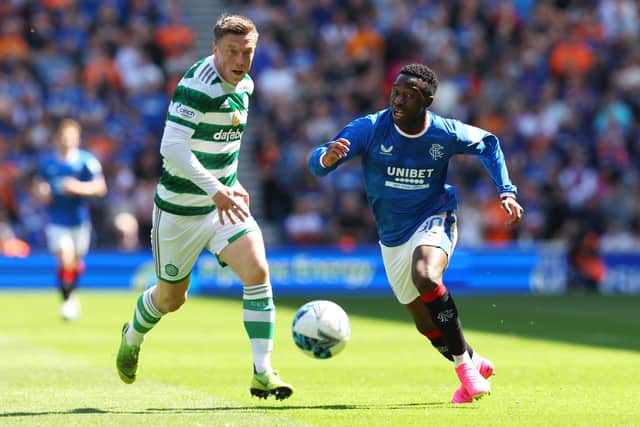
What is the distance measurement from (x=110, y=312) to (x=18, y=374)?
24.2 feet

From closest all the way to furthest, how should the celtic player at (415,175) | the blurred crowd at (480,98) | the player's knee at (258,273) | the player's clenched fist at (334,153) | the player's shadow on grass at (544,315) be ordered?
the player's knee at (258,273)
the player's clenched fist at (334,153)
the celtic player at (415,175)
the player's shadow on grass at (544,315)
the blurred crowd at (480,98)

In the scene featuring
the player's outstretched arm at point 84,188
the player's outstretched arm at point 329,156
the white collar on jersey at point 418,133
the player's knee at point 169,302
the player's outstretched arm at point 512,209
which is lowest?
the player's outstretched arm at point 84,188

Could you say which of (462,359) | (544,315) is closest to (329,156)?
(462,359)

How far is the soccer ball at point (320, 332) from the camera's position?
28.0 feet

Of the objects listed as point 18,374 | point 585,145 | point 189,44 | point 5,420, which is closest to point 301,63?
point 189,44

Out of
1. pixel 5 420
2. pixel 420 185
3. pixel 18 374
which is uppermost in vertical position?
pixel 420 185

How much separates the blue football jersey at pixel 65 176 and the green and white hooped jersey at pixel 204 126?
8420 mm

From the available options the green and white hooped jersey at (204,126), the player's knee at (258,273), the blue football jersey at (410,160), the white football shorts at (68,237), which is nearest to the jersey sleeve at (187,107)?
the green and white hooped jersey at (204,126)

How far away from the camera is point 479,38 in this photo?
25922 millimetres

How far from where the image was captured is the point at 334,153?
8391 millimetres

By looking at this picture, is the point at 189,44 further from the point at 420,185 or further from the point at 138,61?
the point at 420,185

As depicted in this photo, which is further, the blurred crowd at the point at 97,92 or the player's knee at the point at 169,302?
the blurred crowd at the point at 97,92

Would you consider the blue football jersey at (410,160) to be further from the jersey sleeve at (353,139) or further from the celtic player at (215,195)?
the celtic player at (215,195)

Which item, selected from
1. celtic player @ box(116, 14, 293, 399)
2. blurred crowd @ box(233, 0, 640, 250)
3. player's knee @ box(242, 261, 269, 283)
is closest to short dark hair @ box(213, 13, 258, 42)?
celtic player @ box(116, 14, 293, 399)
